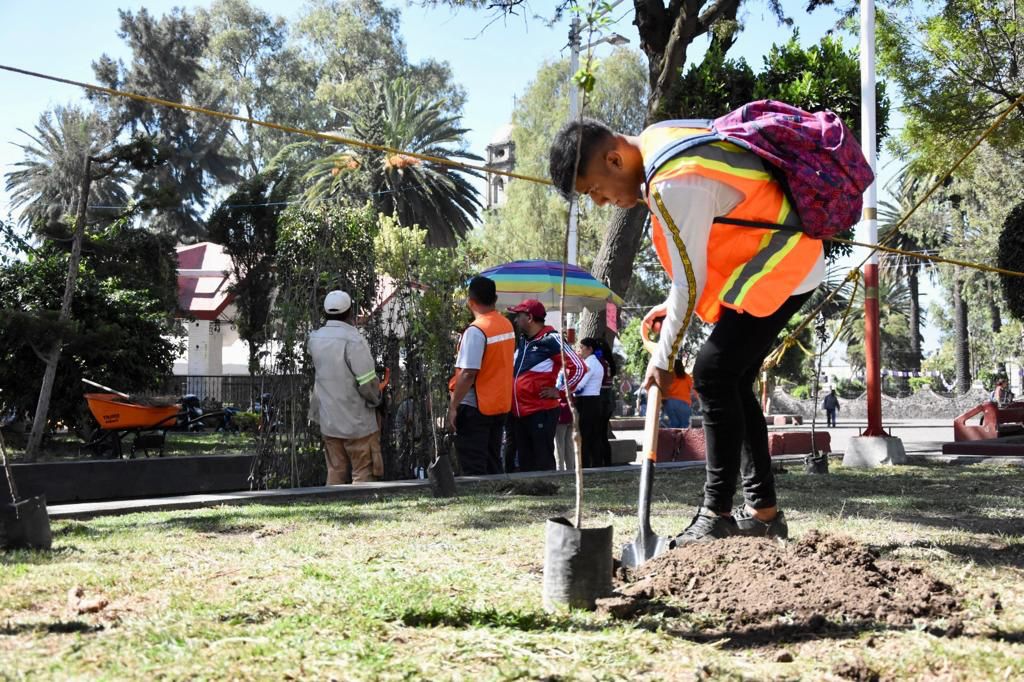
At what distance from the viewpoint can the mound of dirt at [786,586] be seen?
2.90 meters

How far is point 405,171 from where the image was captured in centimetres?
3300

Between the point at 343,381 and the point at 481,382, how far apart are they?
Result: 3.59 feet

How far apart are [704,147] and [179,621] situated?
2.27 meters

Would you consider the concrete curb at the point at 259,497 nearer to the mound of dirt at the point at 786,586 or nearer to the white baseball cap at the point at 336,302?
the white baseball cap at the point at 336,302

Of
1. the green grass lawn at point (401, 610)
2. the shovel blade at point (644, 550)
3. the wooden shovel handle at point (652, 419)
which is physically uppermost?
the wooden shovel handle at point (652, 419)

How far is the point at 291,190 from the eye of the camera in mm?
30891

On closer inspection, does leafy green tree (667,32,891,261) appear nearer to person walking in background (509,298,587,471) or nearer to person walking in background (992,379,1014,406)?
person walking in background (509,298,587,471)

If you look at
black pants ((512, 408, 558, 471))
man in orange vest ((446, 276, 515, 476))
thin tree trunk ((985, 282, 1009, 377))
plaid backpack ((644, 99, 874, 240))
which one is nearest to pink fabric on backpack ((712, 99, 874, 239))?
plaid backpack ((644, 99, 874, 240))

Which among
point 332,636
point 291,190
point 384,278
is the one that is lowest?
point 332,636

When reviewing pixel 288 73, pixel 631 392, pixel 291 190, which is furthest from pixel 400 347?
pixel 288 73

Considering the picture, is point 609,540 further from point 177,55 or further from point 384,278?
point 177,55

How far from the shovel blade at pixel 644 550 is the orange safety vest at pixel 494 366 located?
4.19 m

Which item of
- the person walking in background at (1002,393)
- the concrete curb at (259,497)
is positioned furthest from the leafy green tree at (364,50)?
the concrete curb at (259,497)

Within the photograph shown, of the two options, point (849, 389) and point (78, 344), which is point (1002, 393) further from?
point (78, 344)
